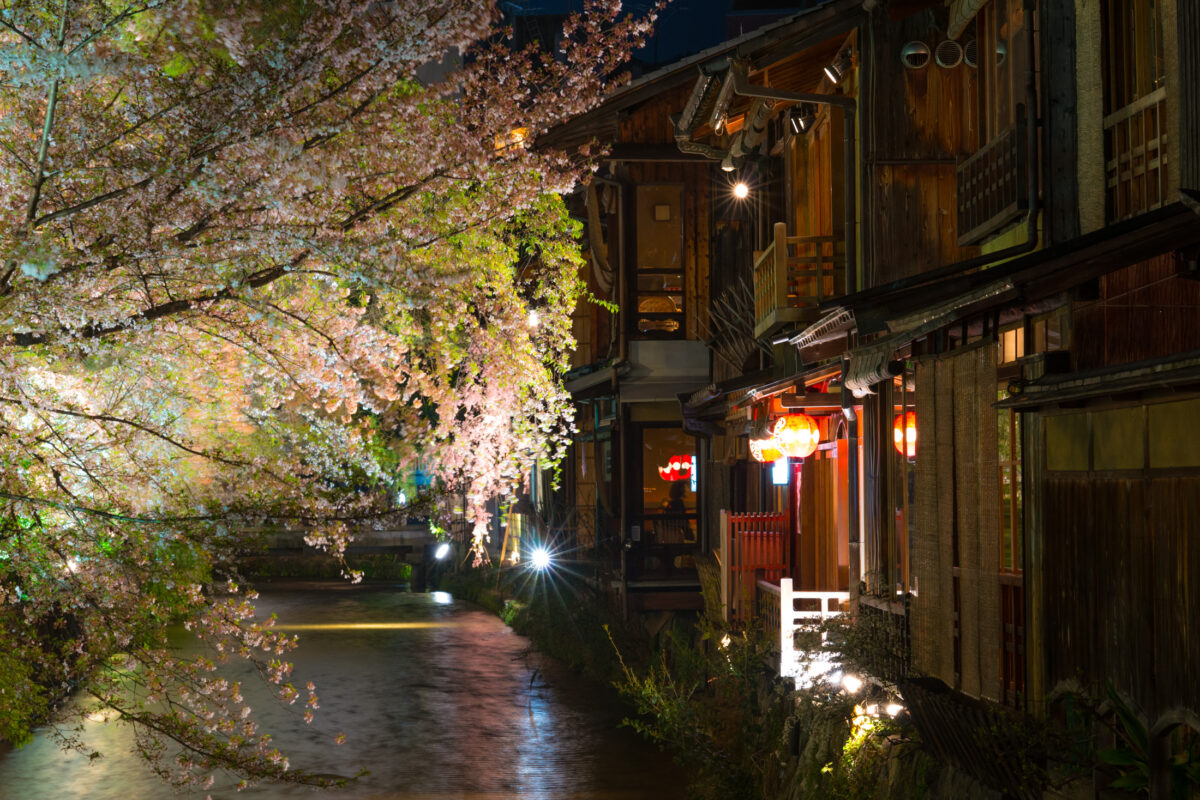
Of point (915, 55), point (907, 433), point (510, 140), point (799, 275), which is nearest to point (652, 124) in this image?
point (799, 275)

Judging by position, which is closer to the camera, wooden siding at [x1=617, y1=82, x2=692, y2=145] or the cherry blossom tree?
the cherry blossom tree

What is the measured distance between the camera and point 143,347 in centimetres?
977

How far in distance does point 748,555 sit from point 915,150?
21.9 ft

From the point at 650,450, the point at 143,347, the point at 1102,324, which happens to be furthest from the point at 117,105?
the point at 650,450

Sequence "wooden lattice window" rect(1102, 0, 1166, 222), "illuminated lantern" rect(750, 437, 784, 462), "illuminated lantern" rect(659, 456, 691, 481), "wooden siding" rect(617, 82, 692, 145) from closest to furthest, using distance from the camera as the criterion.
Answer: "wooden lattice window" rect(1102, 0, 1166, 222), "illuminated lantern" rect(750, 437, 784, 462), "wooden siding" rect(617, 82, 692, 145), "illuminated lantern" rect(659, 456, 691, 481)

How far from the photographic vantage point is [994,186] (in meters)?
10.6

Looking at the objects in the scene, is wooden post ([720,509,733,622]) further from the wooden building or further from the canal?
the canal

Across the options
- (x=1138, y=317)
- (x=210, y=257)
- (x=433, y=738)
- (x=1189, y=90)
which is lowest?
(x=433, y=738)

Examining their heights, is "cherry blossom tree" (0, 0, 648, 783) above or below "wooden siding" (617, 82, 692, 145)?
below

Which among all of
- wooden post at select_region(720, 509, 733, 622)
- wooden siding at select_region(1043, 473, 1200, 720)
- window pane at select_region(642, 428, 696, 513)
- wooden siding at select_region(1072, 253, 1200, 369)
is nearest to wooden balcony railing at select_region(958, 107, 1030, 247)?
wooden siding at select_region(1072, 253, 1200, 369)

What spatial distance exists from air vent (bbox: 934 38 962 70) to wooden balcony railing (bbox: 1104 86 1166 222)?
383cm

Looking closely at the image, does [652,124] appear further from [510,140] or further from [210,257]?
[210,257]

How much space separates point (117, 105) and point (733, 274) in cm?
1539

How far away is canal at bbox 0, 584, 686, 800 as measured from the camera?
58.2ft
